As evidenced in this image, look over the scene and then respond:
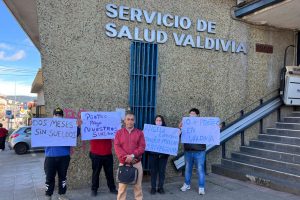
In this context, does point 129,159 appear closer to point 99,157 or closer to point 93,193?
point 99,157

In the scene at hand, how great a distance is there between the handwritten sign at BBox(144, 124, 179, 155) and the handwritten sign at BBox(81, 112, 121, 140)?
2.04 ft

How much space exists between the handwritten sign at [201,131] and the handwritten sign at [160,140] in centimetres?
26

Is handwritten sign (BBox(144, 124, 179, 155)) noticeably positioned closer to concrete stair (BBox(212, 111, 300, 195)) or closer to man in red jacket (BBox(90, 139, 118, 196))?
man in red jacket (BBox(90, 139, 118, 196))

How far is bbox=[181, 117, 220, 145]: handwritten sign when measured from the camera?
6156 millimetres

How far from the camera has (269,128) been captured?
8.52m

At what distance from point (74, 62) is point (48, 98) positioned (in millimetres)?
893

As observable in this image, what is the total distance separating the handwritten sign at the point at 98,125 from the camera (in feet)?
18.9

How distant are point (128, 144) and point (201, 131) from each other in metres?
1.89

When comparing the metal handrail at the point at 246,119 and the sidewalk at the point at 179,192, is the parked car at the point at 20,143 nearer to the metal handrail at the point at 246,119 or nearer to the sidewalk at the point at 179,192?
the sidewalk at the point at 179,192

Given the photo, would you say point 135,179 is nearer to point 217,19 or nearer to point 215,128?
point 215,128

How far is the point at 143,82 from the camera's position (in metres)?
6.95

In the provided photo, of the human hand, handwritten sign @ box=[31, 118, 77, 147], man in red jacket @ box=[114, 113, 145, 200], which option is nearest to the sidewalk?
man in red jacket @ box=[114, 113, 145, 200]

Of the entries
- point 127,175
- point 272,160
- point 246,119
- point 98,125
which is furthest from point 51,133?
point 246,119

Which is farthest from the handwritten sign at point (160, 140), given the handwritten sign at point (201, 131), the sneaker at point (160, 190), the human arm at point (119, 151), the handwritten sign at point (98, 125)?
the human arm at point (119, 151)
